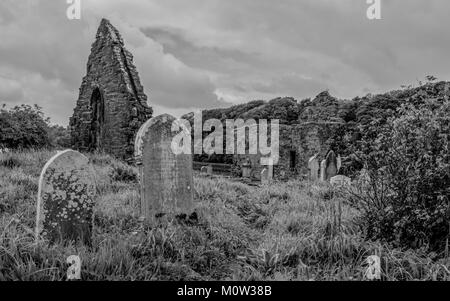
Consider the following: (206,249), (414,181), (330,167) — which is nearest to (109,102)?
(330,167)

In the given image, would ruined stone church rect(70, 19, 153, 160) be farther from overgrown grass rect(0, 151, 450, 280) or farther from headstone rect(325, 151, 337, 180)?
headstone rect(325, 151, 337, 180)

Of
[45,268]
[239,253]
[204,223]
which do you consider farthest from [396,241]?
[45,268]

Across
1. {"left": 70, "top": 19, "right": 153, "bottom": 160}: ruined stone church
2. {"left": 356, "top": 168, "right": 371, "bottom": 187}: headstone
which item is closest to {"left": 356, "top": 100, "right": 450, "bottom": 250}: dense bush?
{"left": 356, "top": 168, "right": 371, "bottom": 187}: headstone

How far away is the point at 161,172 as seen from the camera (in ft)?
20.7

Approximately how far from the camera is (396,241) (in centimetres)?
514

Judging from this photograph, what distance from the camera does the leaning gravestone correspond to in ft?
15.7

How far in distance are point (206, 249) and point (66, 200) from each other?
6.62ft

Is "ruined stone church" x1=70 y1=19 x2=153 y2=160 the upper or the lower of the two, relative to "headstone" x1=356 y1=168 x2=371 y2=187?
upper

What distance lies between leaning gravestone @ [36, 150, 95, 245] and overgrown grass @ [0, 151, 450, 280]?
0.78ft

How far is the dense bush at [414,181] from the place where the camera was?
503 centimetres

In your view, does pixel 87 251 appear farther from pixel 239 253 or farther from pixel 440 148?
pixel 440 148

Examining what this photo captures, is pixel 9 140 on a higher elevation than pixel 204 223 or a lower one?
higher
